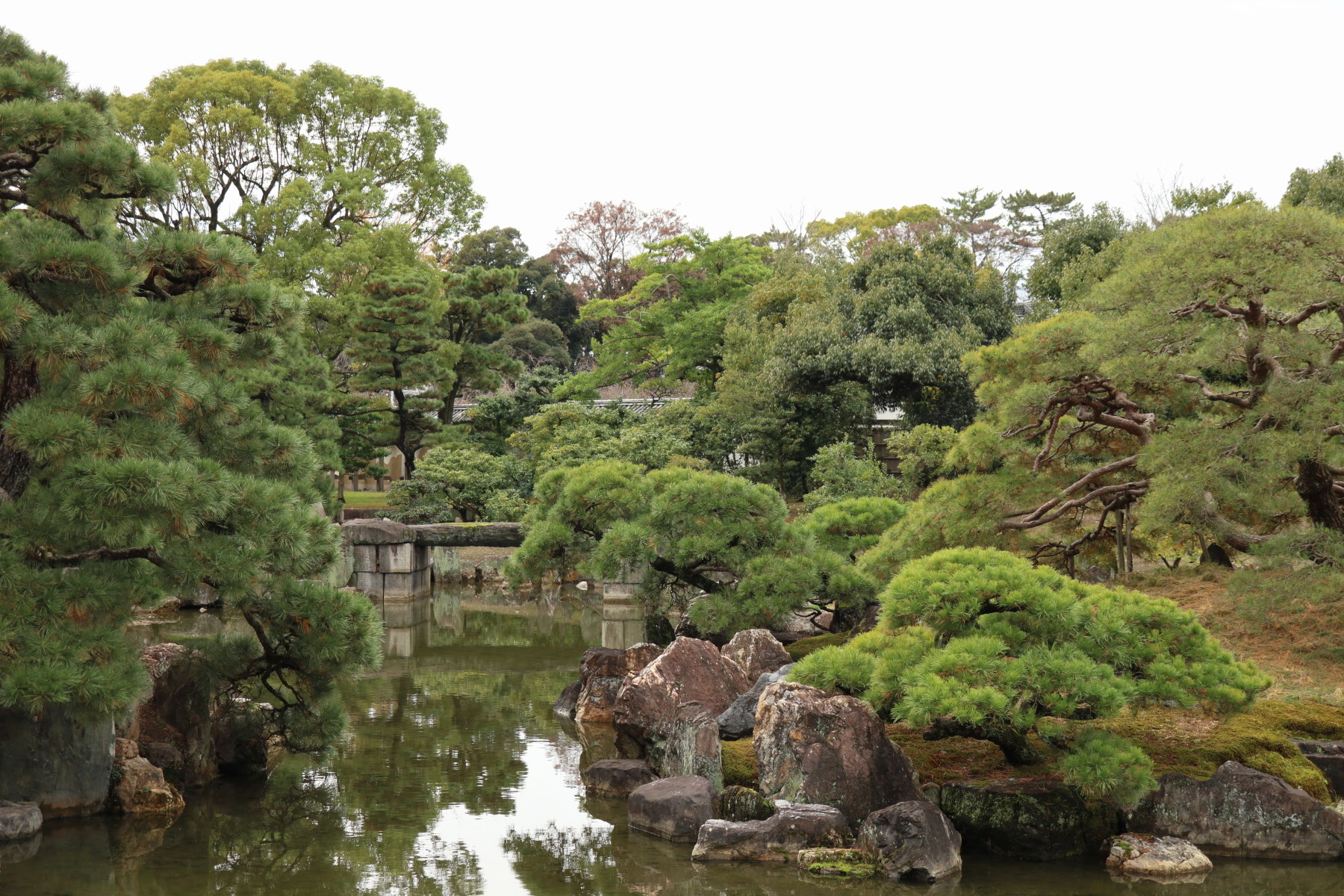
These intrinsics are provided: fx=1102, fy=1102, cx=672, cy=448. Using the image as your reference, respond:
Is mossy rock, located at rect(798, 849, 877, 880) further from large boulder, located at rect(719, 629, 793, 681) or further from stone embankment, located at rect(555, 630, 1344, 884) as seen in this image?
large boulder, located at rect(719, 629, 793, 681)

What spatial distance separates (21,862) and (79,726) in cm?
92

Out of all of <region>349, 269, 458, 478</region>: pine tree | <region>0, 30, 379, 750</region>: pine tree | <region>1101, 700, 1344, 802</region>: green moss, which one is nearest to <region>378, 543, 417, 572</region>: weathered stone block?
<region>349, 269, 458, 478</region>: pine tree

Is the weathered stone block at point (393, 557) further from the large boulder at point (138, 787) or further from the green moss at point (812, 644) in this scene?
the large boulder at point (138, 787)

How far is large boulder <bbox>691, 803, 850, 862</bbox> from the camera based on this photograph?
6.86 metres

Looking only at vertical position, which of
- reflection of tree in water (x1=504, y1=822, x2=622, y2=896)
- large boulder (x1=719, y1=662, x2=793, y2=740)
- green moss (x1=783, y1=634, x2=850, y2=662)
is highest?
green moss (x1=783, y1=634, x2=850, y2=662)

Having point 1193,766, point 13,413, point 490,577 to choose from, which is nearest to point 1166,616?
point 1193,766

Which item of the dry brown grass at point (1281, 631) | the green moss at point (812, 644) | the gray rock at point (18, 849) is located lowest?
the gray rock at point (18, 849)

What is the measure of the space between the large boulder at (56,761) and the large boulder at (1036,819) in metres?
5.61

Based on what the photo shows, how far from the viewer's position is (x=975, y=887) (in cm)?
643

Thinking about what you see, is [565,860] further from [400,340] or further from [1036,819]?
[400,340]

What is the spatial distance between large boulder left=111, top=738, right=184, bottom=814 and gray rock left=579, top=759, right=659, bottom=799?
3005 mm

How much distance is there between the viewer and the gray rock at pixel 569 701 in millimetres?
11258

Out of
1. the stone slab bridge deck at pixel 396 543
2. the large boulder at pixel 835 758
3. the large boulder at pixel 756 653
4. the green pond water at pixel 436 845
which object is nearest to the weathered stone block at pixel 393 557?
the stone slab bridge deck at pixel 396 543

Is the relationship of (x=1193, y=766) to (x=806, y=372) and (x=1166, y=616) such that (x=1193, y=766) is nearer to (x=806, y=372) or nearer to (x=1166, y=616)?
(x=1166, y=616)
